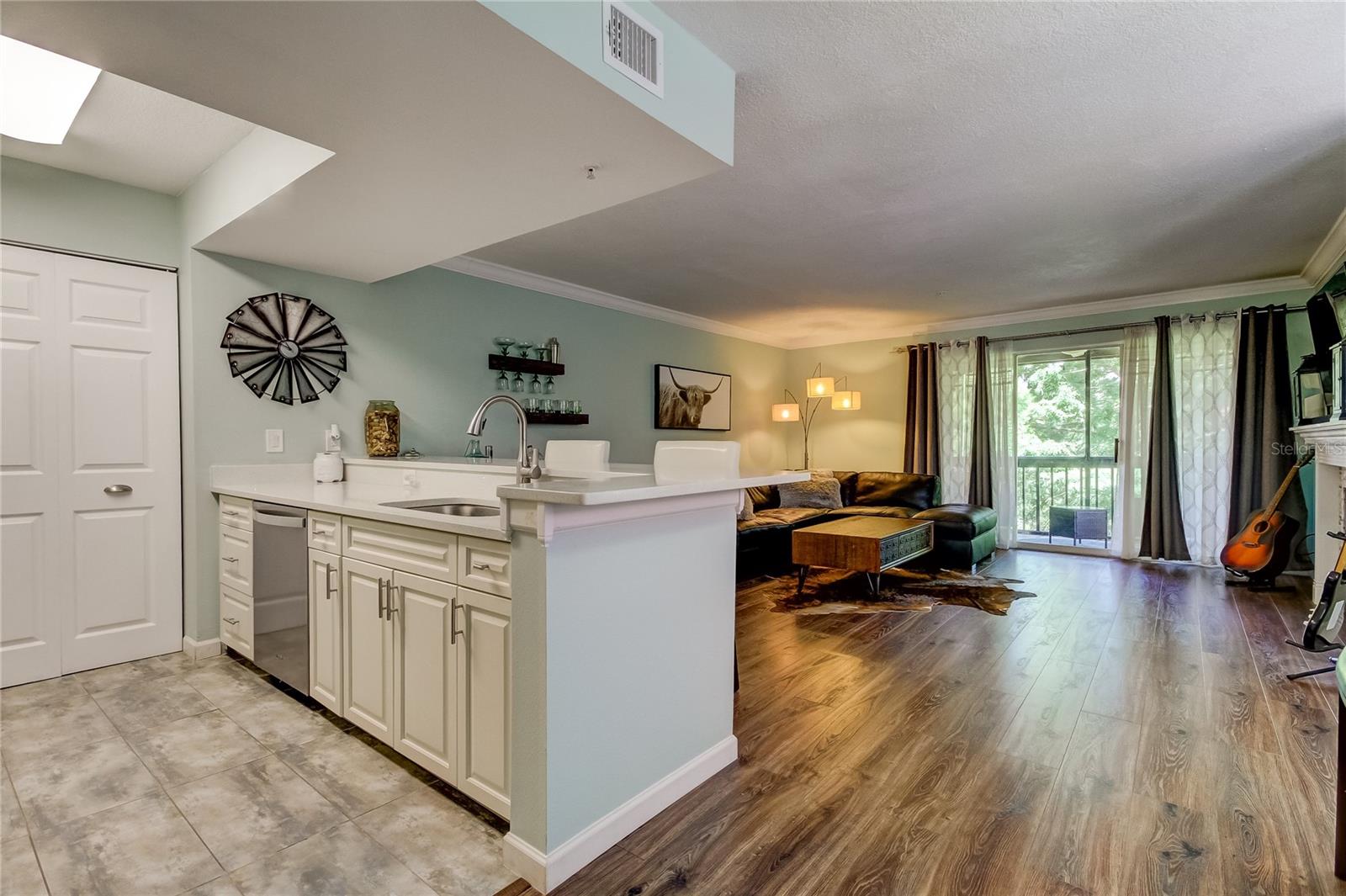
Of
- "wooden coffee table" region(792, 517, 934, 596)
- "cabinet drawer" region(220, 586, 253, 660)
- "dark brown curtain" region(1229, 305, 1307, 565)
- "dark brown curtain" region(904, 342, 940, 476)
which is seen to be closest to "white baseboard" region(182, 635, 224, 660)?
"cabinet drawer" region(220, 586, 253, 660)

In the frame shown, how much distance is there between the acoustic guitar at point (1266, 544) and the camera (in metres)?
4.52

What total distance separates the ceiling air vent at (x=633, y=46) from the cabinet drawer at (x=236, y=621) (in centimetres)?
282

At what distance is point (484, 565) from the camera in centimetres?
171

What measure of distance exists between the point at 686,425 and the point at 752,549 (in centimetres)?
180

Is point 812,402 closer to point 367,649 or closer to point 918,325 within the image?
point 918,325

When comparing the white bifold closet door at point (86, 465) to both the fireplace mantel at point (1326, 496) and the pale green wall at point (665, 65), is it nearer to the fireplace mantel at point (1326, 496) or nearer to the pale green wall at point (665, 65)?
the pale green wall at point (665, 65)

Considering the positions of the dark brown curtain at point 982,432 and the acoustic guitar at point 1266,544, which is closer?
the acoustic guitar at point 1266,544

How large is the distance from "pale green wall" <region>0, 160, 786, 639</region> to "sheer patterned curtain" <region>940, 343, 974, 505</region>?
3.08 meters

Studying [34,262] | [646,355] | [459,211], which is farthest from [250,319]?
[646,355]

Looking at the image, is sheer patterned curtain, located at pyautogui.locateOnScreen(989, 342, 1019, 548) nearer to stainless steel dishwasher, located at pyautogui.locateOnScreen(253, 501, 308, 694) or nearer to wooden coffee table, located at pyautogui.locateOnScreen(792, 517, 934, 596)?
wooden coffee table, located at pyautogui.locateOnScreen(792, 517, 934, 596)

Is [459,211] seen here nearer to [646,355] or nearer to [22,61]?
[22,61]

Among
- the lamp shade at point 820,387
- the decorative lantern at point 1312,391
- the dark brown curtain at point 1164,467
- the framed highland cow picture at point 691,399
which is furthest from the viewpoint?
the lamp shade at point 820,387

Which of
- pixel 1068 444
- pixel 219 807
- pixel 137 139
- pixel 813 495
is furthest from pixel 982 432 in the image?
pixel 137 139

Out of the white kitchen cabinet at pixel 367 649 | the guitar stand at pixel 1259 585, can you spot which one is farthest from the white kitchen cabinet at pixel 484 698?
the guitar stand at pixel 1259 585
